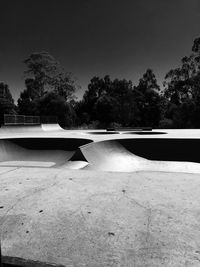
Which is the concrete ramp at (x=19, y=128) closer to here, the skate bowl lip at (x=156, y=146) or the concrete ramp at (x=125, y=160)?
the skate bowl lip at (x=156, y=146)

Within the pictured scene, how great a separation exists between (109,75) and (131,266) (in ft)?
119

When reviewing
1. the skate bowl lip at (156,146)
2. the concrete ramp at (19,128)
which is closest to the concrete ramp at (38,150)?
the skate bowl lip at (156,146)

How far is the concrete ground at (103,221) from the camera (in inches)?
68.0

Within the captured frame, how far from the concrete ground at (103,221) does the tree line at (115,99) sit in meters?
22.6

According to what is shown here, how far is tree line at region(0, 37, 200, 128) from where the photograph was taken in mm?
27531

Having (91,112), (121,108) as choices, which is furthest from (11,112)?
(121,108)

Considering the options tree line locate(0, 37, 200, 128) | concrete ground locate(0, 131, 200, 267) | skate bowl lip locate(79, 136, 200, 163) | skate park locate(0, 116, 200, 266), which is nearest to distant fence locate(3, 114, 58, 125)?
tree line locate(0, 37, 200, 128)

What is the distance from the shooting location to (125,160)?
285 inches

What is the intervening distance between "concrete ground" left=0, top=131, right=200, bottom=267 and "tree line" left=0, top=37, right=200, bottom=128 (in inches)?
891

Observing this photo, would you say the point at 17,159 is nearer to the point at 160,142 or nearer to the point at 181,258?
the point at 160,142

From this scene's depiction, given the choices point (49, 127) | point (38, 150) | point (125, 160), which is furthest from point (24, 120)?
point (125, 160)

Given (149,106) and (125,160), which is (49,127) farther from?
(149,106)

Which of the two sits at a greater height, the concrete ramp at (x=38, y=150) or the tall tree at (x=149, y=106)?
the tall tree at (x=149, y=106)

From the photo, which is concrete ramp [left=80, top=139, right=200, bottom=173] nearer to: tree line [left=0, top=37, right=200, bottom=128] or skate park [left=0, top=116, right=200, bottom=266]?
skate park [left=0, top=116, right=200, bottom=266]
